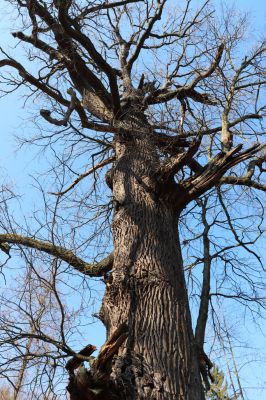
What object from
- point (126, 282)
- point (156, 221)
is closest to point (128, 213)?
point (156, 221)

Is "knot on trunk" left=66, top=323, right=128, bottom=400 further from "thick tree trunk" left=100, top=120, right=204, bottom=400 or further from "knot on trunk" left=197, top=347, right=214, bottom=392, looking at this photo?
"knot on trunk" left=197, top=347, right=214, bottom=392

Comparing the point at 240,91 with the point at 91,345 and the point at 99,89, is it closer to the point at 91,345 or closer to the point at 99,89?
the point at 99,89

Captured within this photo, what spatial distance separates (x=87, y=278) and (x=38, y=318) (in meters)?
1.19

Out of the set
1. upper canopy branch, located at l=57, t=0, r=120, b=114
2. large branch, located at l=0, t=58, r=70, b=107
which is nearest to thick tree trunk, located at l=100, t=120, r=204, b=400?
upper canopy branch, located at l=57, t=0, r=120, b=114

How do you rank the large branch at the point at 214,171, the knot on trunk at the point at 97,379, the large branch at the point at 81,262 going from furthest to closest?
the large branch at the point at 81,262
the large branch at the point at 214,171
the knot on trunk at the point at 97,379

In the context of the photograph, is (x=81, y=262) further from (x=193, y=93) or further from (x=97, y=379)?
(x=193, y=93)

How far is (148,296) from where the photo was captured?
2.87 m

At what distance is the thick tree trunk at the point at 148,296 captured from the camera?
243cm

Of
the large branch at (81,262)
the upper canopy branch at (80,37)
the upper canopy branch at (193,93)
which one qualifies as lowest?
the large branch at (81,262)

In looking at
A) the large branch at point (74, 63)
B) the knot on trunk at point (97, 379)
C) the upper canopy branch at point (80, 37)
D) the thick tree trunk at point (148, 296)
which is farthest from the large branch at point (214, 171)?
the large branch at point (74, 63)

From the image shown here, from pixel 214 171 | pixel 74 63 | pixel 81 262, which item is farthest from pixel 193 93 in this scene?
pixel 81 262

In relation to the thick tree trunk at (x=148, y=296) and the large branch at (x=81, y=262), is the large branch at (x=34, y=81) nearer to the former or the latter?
the thick tree trunk at (x=148, y=296)

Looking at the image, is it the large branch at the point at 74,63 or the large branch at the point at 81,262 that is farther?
the large branch at the point at 74,63

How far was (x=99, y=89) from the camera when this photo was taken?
505 cm
